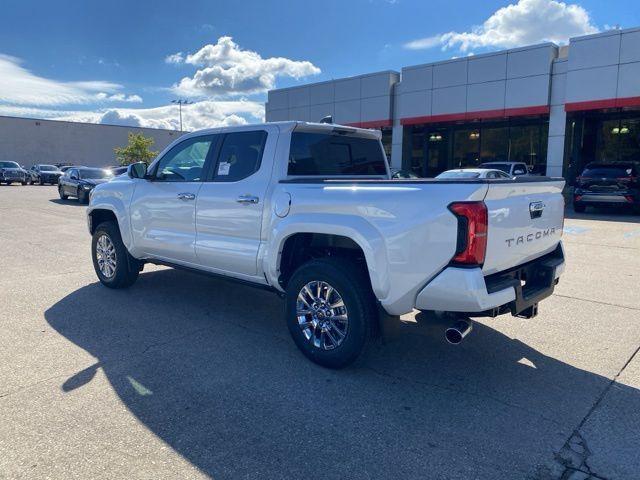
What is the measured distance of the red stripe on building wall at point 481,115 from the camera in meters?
22.9

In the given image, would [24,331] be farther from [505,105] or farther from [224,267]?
[505,105]

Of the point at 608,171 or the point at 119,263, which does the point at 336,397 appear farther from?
the point at 608,171

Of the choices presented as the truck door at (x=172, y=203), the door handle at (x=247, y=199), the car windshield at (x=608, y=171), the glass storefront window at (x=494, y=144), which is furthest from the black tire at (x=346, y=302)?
the glass storefront window at (x=494, y=144)

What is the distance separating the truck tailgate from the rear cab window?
186cm

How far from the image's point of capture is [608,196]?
51.4 ft

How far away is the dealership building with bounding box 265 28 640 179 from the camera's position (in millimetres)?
20953

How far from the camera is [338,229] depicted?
3.81m

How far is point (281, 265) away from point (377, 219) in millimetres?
1148

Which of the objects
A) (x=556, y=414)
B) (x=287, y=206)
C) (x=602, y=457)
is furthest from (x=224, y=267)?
(x=602, y=457)

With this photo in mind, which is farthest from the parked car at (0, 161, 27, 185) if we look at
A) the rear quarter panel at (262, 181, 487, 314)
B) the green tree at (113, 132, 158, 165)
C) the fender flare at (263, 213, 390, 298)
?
the rear quarter panel at (262, 181, 487, 314)

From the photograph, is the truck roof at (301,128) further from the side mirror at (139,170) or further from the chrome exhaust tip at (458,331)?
the chrome exhaust tip at (458,331)

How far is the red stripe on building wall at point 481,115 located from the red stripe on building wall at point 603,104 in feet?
3.84

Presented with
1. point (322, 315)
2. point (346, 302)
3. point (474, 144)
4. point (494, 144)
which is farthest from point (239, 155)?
point (474, 144)

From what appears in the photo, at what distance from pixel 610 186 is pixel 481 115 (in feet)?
32.4
